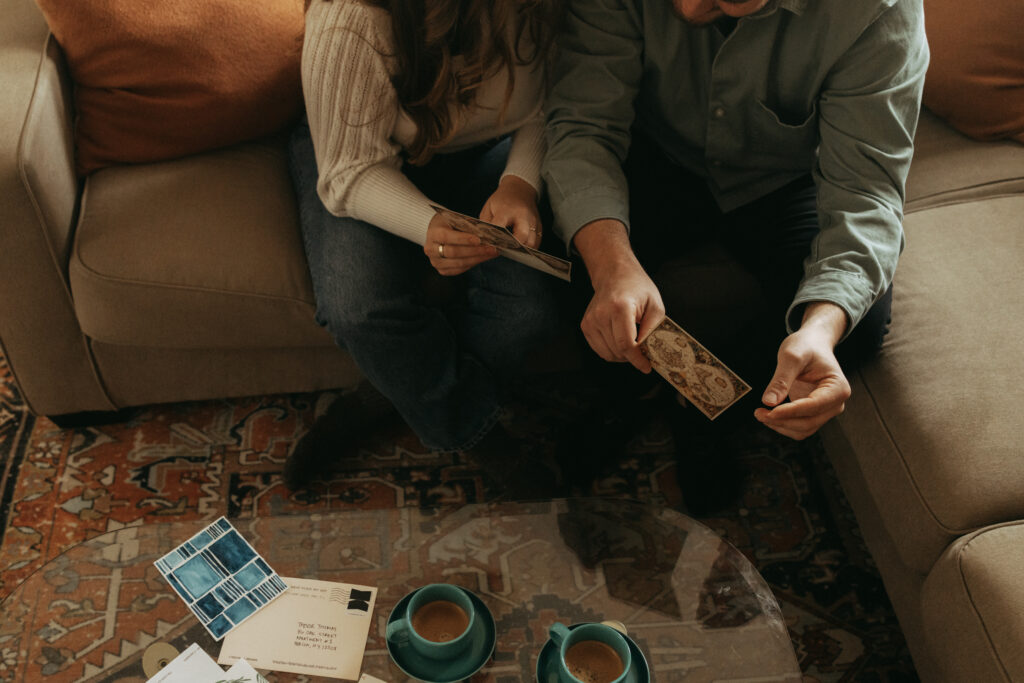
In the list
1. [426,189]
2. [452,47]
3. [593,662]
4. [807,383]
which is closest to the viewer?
[593,662]

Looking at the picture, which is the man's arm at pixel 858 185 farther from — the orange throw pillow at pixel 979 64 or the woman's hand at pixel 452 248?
the woman's hand at pixel 452 248

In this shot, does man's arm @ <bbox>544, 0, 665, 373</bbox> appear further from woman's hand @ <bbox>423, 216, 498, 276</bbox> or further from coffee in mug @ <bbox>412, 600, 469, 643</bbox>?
coffee in mug @ <bbox>412, 600, 469, 643</bbox>

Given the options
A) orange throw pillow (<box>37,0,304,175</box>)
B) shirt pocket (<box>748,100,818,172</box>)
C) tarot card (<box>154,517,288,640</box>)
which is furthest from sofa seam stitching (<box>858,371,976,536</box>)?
orange throw pillow (<box>37,0,304,175</box>)

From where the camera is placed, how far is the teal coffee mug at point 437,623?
1051 millimetres

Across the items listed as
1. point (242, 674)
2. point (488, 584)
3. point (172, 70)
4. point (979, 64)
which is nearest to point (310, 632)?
point (242, 674)

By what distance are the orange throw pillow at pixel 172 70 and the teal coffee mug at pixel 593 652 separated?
45.2 inches

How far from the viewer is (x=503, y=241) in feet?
4.16

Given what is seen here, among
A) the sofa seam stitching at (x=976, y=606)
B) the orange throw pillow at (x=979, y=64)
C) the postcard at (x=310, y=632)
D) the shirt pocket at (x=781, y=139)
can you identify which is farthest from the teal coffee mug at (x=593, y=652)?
the orange throw pillow at (x=979, y=64)

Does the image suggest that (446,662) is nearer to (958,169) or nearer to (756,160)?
(756,160)

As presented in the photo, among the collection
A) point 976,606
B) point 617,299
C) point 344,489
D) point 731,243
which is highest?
point 617,299

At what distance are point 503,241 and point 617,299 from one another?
0.20m

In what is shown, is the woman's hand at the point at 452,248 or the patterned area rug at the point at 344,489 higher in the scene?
the woman's hand at the point at 452,248

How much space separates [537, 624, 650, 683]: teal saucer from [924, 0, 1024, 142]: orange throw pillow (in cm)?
134

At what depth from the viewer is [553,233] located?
5.19 ft
